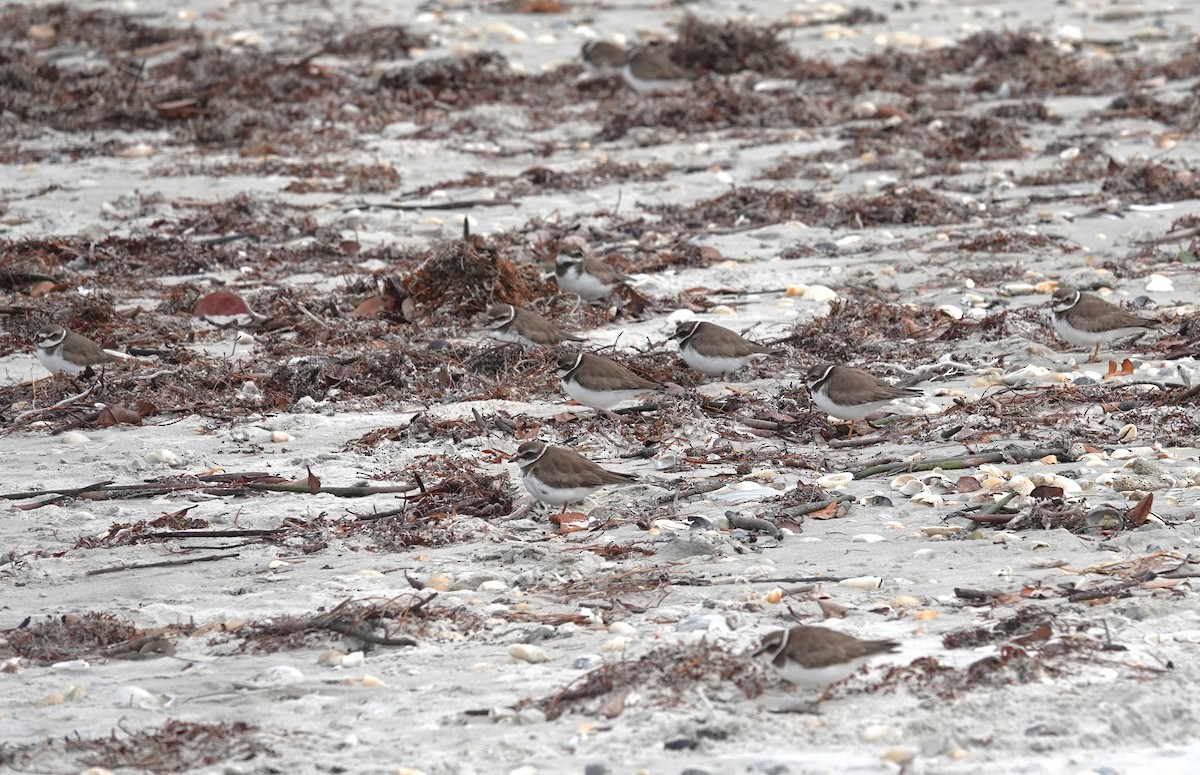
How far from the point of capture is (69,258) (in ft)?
33.5

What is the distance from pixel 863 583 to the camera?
5.08 m

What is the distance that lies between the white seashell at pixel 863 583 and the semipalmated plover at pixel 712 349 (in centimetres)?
271

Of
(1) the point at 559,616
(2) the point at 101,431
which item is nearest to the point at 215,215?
(2) the point at 101,431

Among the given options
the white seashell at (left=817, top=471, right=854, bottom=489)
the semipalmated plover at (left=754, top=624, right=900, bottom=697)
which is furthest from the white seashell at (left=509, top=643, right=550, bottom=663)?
the white seashell at (left=817, top=471, right=854, bottom=489)

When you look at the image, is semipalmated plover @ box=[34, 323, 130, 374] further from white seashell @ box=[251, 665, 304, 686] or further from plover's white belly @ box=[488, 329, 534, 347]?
white seashell @ box=[251, 665, 304, 686]

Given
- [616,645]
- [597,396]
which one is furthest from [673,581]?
[597,396]

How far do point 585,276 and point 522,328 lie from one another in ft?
2.86

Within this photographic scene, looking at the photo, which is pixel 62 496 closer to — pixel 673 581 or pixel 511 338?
pixel 673 581

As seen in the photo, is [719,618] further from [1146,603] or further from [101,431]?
[101,431]

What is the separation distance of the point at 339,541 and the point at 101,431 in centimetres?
197

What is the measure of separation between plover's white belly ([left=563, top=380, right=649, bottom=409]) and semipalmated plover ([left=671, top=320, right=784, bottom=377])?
595 millimetres

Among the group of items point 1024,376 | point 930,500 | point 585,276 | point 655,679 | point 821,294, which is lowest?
point 821,294

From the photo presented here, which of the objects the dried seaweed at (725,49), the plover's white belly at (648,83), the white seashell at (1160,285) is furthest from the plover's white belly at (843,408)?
the dried seaweed at (725,49)

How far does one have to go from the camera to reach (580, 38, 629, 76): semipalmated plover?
1500cm
